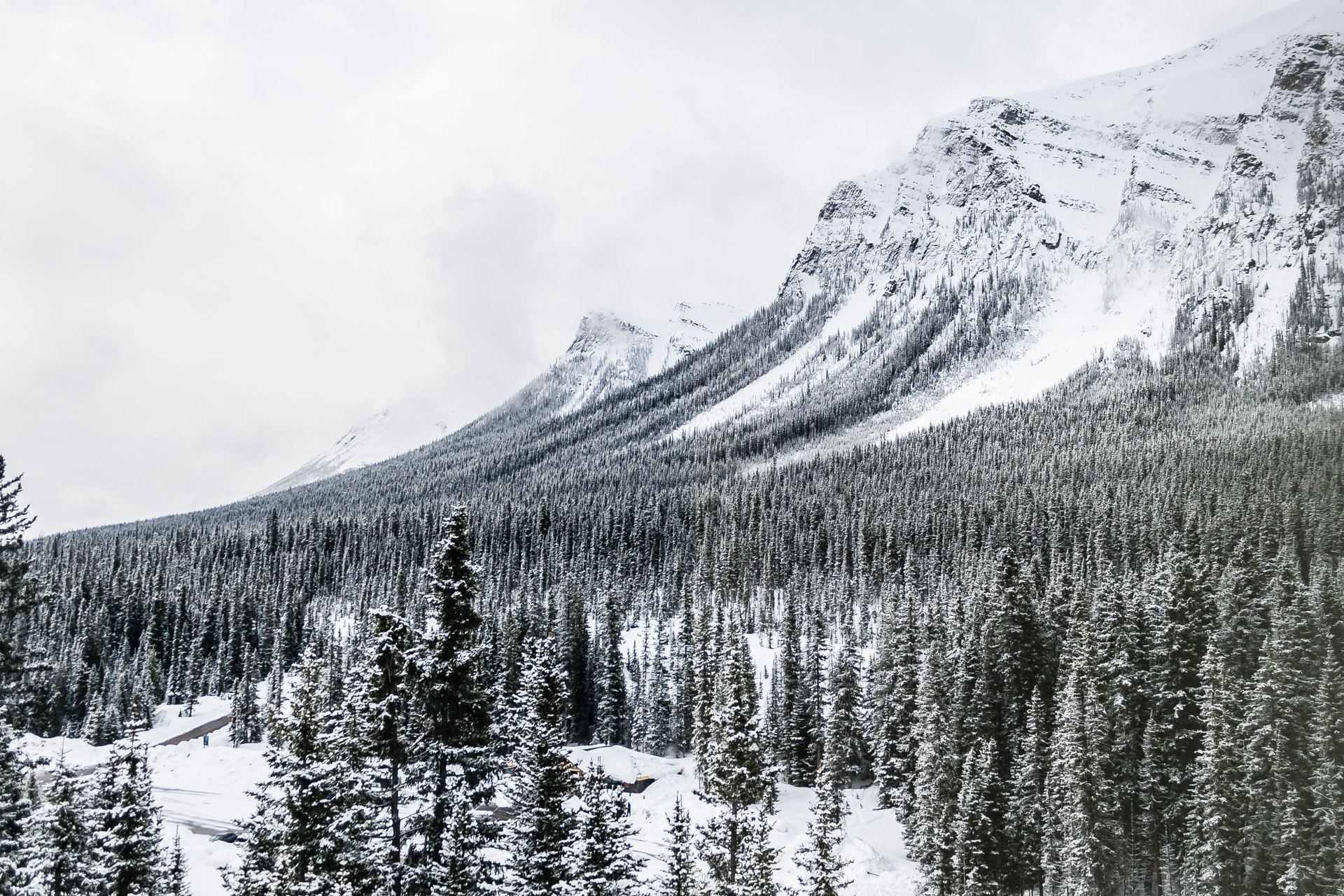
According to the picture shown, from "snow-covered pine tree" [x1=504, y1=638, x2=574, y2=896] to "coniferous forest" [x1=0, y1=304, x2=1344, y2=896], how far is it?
8 cm

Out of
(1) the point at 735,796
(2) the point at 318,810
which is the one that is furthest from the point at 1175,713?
(2) the point at 318,810

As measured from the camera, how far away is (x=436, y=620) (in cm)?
1978

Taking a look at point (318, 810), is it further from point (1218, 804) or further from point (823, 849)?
point (1218, 804)

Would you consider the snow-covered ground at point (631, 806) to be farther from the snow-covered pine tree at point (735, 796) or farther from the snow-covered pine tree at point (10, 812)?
the snow-covered pine tree at point (10, 812)

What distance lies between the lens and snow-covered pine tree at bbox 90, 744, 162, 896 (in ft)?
76.2

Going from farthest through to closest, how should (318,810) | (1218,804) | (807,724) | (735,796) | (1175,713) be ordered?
(807,724) → (1175,713) → (1218,804) → (735,796) → (318,810)

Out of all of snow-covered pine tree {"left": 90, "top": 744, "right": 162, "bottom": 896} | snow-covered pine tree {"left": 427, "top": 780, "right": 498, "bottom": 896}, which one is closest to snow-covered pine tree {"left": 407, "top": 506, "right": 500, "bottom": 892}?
snow-covered pine tree {"left": 427, "top": 780, "right": 498, "bottom": 896}

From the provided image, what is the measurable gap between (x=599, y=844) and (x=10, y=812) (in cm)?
1399

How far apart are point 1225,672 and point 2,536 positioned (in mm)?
56544

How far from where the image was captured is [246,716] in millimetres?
90500

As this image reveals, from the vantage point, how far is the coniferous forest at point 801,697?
764 inches

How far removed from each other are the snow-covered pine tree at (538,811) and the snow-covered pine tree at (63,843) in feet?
40.3

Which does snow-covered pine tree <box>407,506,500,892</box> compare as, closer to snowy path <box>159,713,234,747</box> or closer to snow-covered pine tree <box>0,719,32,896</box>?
snow-covered pine tree <box>0,719,32,896</box>

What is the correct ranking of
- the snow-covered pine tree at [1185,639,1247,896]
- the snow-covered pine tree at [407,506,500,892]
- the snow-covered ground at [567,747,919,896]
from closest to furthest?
1. the snow-covered pine tree at [407,506,500,892]
2. the snow-covered pine tree at [1185,639,1247,896]
3. the snow-covered ground at [567,747,919,896]
